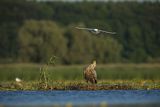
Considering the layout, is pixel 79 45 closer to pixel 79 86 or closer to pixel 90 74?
pixel 90 74

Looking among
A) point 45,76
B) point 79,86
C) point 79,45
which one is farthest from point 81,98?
point 79,45

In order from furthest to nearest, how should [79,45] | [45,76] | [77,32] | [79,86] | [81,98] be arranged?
[77,32] → [79,45] → [45,76] → [79,86] → [81,98]

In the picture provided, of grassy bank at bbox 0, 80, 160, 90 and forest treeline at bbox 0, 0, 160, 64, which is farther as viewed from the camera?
forest treeline at bbox 0, 0, 160, 64

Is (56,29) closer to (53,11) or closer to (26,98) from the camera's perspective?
(53,11)

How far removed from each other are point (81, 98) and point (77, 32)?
3632 centimetres

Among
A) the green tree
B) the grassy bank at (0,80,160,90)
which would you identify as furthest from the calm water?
the green tree

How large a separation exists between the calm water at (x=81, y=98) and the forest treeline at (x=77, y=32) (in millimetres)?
23990

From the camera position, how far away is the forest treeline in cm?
6171

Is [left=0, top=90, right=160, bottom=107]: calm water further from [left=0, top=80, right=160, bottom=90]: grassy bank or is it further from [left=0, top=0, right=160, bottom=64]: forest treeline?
[left=0, top=0, right=160, bottom=64]: forest treeline

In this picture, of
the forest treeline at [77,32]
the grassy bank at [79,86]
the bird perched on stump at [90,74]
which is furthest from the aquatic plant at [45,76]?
the forest treeline at [77,32]

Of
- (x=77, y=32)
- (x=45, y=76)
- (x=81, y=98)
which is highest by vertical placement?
(x=77, y=32)

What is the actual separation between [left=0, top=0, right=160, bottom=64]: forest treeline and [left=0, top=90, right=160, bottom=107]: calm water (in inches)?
944

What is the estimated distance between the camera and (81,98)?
26734 mm

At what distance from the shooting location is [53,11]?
296 ft
